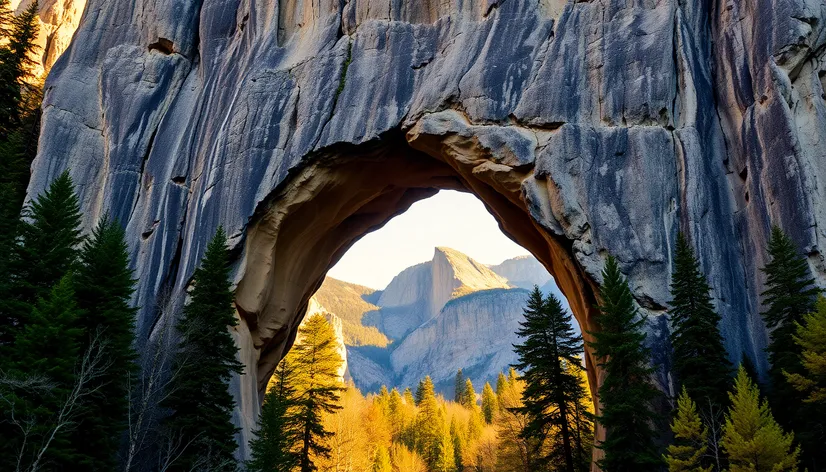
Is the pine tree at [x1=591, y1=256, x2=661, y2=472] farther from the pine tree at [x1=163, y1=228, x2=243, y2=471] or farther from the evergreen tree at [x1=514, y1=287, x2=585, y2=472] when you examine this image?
the pine tree at [x1=163, y1=228, x2=243, y2=471]

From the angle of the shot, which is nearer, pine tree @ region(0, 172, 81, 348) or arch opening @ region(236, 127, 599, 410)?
pine tree @ region(0, 172, 81, 348)

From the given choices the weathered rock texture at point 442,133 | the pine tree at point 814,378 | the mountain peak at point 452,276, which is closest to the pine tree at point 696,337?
the weathered rock texture at point 442,133

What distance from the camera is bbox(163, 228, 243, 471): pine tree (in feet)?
55.2

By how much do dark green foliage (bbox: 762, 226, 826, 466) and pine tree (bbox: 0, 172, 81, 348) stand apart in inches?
768

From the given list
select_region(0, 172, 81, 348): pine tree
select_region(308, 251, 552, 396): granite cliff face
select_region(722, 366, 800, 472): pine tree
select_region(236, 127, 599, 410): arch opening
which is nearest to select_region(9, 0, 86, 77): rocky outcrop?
select_region(0, 172, 81, 348): pine tree

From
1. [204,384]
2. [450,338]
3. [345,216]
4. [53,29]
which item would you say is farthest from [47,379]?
[450,338]

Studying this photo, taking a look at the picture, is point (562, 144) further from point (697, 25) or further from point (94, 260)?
point (94, 260)

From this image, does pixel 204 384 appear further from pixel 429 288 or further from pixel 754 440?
pixel 429 288

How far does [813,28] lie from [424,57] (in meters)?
13.2

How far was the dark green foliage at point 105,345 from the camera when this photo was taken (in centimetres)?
1513

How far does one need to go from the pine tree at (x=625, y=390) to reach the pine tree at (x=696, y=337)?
3.16 feet

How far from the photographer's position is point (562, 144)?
2041 centimetres

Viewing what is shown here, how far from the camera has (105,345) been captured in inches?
634

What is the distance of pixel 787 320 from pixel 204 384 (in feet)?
54.6
